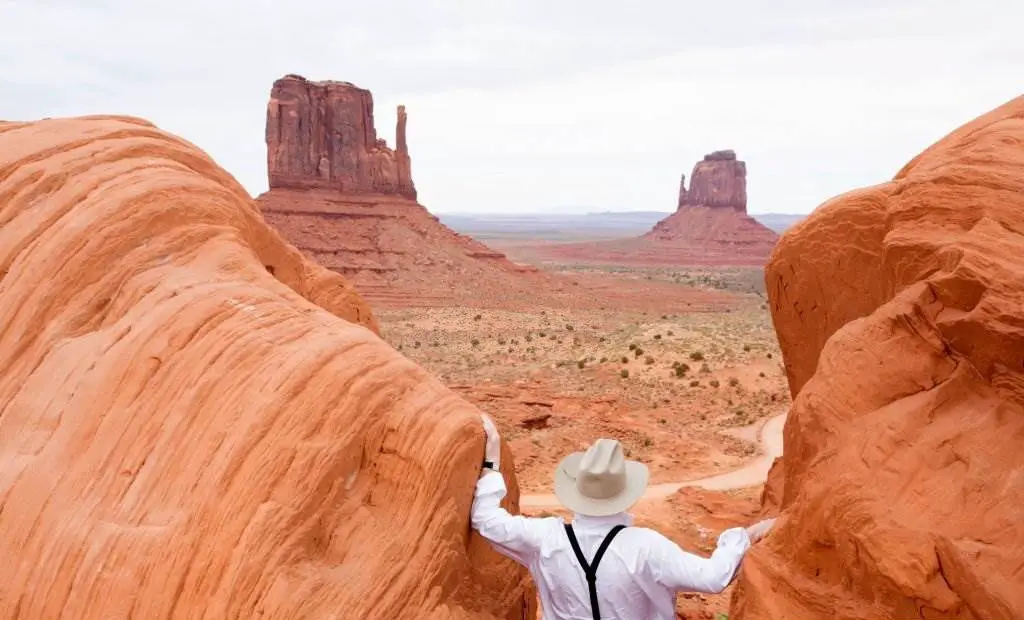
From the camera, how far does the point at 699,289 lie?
6912cm

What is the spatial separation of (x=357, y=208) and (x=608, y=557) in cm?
6067

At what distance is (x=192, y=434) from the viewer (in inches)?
188

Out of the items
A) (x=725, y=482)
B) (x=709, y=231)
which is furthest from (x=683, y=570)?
(x=709, y=231)

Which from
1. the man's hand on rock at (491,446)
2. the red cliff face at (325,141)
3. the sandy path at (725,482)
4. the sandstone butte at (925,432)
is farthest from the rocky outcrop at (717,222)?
the man's hand on rock at (491,446)

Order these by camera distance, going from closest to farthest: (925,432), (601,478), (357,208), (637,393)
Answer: (601,478) → (925,432) → (637,393) → (357,208)

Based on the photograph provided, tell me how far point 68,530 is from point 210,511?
86 centimetres

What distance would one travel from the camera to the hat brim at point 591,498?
14.2 ft

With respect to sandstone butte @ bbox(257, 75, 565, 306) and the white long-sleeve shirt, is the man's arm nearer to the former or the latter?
the white long-sleeve shirt

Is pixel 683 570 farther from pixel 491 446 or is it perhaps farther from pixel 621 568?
pixel 491 446

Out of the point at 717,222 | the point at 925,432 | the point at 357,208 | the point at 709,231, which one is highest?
the point at 357,208

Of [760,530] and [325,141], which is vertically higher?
[325,141]

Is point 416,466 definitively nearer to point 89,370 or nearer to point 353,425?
point 353,425

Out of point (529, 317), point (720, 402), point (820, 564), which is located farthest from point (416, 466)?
point (529, 317)

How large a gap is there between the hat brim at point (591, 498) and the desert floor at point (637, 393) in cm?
540
